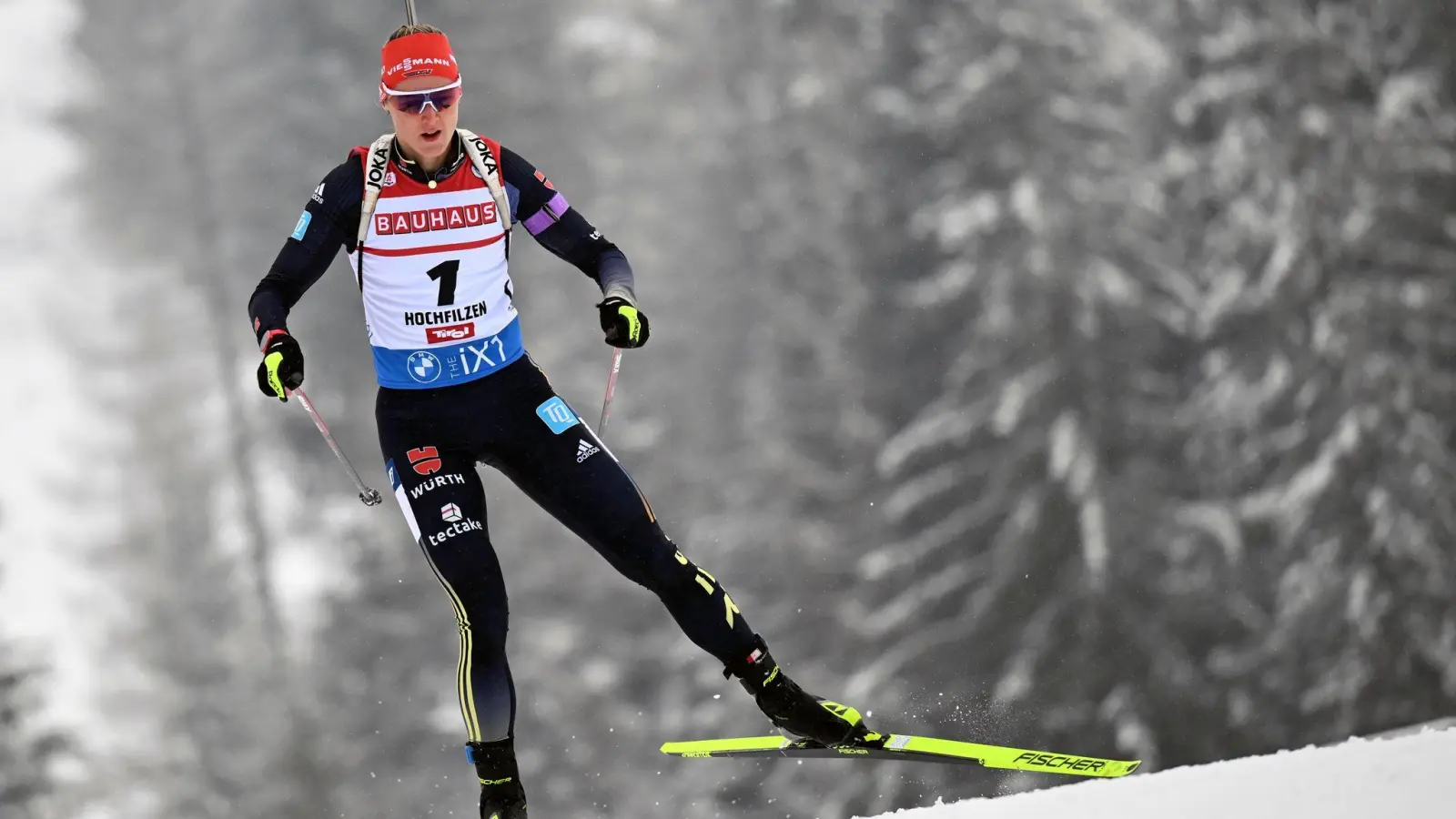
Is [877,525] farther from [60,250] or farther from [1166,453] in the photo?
[60,250]

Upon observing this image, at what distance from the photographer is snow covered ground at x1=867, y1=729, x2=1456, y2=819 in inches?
147

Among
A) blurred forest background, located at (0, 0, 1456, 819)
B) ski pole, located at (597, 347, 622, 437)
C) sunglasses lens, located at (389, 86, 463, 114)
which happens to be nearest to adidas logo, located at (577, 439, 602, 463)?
ski pole, located at (597, 347, 622, 437)

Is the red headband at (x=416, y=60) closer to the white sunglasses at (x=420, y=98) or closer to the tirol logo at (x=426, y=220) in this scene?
the white sunglasses at (x=420, y=98)

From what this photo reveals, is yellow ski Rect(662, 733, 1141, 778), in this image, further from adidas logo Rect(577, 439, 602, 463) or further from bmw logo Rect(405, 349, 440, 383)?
bmw logo Rect(405, 349, 440, 383)

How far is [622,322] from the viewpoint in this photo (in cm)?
368

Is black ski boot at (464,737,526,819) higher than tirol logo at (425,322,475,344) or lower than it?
lower

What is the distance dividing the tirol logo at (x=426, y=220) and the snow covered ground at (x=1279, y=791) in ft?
7.90

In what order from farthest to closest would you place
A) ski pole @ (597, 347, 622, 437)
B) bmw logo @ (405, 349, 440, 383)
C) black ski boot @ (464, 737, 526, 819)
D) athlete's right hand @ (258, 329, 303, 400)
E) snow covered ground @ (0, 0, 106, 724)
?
snow covered ground @ (0, 0, 106, 724) < ski pole @ (597, 347, 622, 437) < bmw logo @ (405, 349, 440, 383) < black ski boot @ (464, 737, 526, 819) < athlete's right hand @ (258, 329, 303, 400)

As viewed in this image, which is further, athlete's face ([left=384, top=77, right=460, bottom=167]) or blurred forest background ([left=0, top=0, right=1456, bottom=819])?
blurred forest background ([left=0, top=0, right=1456, bottom=819])

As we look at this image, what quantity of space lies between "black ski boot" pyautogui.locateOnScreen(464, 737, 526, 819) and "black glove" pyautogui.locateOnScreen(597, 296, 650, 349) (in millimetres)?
1136

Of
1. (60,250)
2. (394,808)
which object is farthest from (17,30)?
(394,808)

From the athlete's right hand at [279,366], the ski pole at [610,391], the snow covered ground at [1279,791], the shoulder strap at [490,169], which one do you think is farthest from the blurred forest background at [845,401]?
the athlete's right hand at [279,366]

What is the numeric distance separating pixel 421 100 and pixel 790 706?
1.97 m

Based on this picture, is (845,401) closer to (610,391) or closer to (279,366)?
(610,391)
